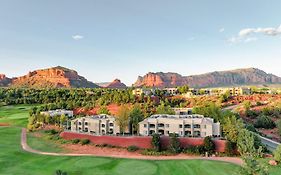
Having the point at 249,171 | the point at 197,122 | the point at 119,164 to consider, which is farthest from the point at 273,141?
the point at 249,171

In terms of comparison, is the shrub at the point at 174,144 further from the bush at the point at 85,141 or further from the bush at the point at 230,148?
the bush at the point at 85,141

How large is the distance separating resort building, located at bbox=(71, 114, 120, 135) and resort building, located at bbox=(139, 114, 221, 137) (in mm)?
7571

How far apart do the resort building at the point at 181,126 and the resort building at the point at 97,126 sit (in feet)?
24.8

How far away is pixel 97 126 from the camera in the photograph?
2598 inches

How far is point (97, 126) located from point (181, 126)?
1941 cm

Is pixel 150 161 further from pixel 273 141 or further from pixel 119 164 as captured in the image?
pixel 273 141

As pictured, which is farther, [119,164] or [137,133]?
[137,133]

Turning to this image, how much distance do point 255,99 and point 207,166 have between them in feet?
270

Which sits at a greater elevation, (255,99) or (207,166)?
(255,99)

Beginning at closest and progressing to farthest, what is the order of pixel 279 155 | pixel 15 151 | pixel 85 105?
1. pixel 279 155
2. pixel 15 151
3. pixel 85 105

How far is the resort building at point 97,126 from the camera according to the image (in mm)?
64688

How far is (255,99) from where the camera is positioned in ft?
385

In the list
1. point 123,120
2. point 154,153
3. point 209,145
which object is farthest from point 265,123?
point 123,120

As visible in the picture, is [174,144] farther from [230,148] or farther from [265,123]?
[265,123]
